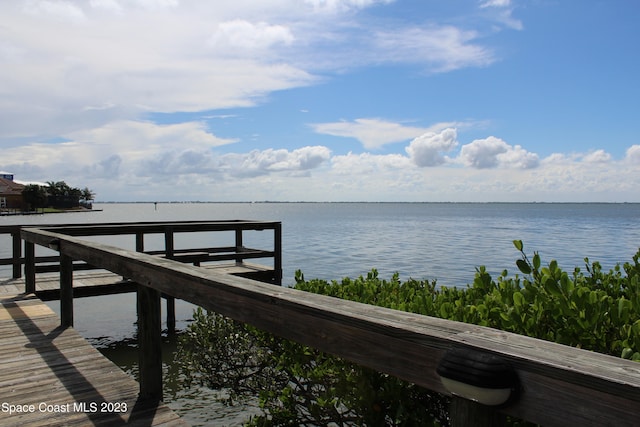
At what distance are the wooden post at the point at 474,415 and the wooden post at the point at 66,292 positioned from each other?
17.3 feet

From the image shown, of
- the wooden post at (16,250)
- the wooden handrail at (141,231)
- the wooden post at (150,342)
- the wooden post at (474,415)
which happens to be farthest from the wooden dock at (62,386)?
the wooden post at (16,250)

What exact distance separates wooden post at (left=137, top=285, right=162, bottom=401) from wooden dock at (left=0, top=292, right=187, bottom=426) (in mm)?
118

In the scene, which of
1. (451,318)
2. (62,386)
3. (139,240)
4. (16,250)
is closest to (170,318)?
(139,240)

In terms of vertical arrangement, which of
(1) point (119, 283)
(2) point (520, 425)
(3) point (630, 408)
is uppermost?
(3) point (630, 408)

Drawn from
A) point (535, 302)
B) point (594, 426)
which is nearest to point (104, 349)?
point (535, 302)

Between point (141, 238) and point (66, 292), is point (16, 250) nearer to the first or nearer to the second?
point (141, 238)

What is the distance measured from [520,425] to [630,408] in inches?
60.1

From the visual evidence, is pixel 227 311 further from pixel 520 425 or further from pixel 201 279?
pixel 520 425

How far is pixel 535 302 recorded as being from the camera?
9.42 ft

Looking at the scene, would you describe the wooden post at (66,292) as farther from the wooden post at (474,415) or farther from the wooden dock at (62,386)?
the wooden post at (474,415)

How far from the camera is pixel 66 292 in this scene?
5602 millimetres

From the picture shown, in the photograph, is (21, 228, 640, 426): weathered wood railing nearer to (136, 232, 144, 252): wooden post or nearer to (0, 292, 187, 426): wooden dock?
(0, 292, 187, 426): wooden dock

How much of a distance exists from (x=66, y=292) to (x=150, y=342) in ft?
9.13

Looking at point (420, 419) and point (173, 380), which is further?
point (173, 380)
